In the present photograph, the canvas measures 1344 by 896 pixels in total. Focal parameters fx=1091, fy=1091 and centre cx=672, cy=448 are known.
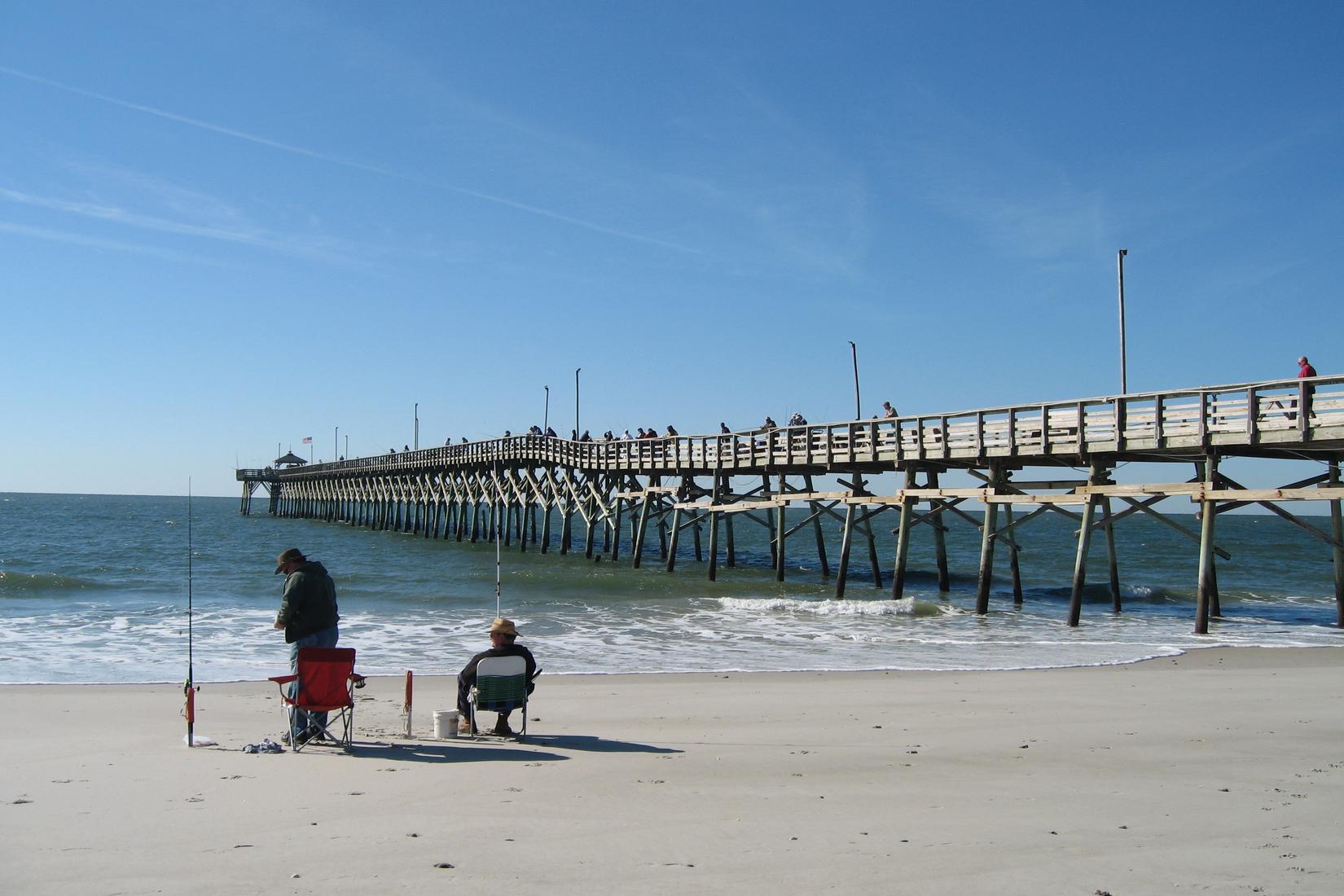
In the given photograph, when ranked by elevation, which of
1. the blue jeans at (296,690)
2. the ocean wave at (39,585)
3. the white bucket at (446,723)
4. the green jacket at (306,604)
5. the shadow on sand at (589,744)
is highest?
the green jacket at (306,604)

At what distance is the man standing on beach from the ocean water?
4.97m

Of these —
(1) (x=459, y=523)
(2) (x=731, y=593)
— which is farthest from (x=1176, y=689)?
(1) (x=459, y=523)

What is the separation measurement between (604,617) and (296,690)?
13.4m

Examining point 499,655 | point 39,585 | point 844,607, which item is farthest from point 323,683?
point 39,585

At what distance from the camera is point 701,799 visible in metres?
6.36

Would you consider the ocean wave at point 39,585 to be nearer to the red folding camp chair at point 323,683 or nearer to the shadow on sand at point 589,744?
the red folding camp chair at point 323,683

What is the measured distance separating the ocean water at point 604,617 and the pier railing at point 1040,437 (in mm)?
3094

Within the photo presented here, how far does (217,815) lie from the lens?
589 centimetres

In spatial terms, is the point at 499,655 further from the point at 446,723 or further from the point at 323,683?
the point at 323,683

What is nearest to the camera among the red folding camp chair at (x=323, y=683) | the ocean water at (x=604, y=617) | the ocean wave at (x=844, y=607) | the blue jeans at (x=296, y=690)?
the red folding camp chair at (x=323, y=683)

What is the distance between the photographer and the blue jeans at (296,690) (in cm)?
779

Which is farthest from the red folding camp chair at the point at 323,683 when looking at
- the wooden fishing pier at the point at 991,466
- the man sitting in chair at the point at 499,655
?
the wooden fishing pier at the point at 991,466

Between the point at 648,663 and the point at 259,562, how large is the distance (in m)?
27.9

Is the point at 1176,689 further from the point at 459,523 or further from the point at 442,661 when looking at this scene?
the point at 459,523
